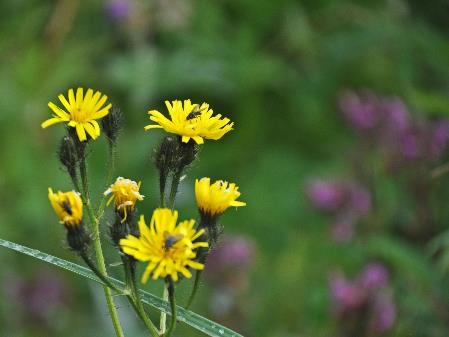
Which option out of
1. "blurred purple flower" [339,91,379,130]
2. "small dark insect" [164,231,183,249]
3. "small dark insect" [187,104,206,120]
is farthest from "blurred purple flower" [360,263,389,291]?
"small dark insect" [164,231,183,249]

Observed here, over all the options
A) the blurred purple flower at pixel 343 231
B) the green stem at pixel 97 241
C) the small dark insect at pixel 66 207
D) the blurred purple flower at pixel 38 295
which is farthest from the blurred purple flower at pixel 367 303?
the small dark insect at pixel 66 207

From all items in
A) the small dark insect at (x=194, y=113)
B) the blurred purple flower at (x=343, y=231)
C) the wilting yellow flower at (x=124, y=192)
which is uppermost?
the blurred purple flower at (x=343, y=231)

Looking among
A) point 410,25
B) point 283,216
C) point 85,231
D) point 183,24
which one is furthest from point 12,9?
point 85,231

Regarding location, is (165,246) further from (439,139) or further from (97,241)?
(439,139)

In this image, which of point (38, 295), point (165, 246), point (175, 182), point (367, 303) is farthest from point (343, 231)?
point (165, 246)

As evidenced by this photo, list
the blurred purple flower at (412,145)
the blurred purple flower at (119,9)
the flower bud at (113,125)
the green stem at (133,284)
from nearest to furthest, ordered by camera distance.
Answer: the green stem at (133,284) → the flower bud at (113,125) → the blurred purple flower at (412,145) → the blurred purple flower at (119,9)

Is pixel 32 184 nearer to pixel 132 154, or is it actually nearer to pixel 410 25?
pixel 132 154

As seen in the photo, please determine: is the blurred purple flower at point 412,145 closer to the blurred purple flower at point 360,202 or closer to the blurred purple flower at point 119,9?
the blurred purple flower at point 360,202
